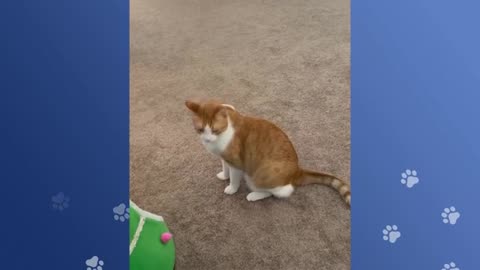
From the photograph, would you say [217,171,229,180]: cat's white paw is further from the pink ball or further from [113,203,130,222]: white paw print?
[113,203,130,222]: white paw print

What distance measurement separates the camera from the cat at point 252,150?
1671mm

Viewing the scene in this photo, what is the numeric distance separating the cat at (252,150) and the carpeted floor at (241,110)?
79 millimetres

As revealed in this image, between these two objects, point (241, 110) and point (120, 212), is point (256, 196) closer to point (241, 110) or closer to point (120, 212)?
point (241, 110)

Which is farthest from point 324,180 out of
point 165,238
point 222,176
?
point 165,238

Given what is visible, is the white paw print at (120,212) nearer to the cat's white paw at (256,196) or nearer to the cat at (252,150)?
the cat at (252,150)

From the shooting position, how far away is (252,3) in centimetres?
339

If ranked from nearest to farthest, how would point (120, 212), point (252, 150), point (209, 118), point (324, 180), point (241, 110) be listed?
point (120, 212) < point (209, 118) < point (252, 150) < point (324, 180) < point (241, 110)

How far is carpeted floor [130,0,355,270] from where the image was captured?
1.72 metres

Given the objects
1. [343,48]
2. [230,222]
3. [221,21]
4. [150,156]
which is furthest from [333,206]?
A: [221,21]

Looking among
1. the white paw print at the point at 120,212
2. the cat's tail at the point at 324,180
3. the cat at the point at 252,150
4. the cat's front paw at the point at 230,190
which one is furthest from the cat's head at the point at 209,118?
the white paw print at the point at 120,212

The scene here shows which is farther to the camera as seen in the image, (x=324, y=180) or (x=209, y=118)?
(x=324, y=180)

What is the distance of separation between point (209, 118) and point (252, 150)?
224 mm

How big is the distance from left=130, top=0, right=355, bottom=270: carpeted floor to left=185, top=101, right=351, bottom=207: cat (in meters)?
0.08

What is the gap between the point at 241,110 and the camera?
2352mm
